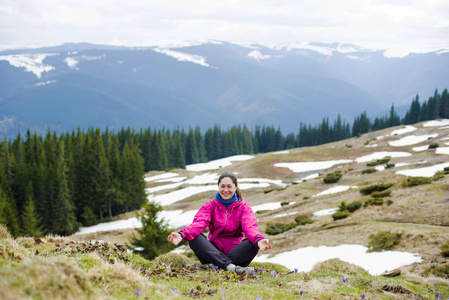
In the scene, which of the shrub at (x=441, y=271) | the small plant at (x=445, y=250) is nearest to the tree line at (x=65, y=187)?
the shrub at (x=441, y=271)

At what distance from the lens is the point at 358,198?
82.1ft

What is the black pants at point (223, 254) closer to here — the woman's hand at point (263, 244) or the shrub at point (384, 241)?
the woman's hand at point (263, 244)

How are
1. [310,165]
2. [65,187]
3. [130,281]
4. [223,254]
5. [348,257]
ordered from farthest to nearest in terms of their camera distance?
[310,165]
[65,187]
[348,257]
[223,254]
[130,281]

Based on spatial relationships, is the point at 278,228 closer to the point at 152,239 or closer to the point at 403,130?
the point at 152,239

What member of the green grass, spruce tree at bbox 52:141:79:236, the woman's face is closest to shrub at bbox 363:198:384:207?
the green grass

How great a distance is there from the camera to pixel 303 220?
24.5 m

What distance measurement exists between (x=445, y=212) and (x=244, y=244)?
1491cm

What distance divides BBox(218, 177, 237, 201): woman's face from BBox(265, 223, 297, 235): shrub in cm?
1678

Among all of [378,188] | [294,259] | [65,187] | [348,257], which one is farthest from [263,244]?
[65,187]

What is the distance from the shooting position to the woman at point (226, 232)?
26.2ft

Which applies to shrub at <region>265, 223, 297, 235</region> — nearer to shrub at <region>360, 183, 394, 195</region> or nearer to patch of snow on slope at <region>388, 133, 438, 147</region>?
shrub at <region>360, 183, 394, 195</region>

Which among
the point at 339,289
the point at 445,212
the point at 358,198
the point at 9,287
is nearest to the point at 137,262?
the point at 339,289

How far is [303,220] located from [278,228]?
200 cm

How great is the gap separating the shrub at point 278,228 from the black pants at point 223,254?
16.4m
